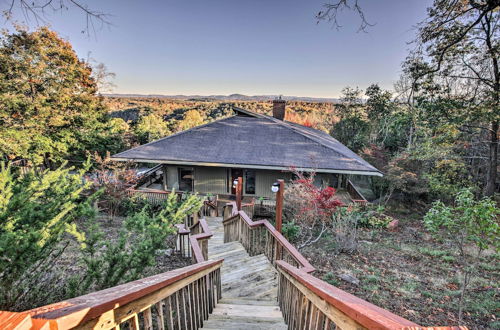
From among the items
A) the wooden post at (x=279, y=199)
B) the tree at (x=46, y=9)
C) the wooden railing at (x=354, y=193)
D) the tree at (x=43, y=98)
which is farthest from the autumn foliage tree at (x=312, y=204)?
the tree at (x=43, y=98)

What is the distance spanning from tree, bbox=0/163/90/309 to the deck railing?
2.78 meters

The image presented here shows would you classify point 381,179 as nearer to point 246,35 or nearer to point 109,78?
point 246,35

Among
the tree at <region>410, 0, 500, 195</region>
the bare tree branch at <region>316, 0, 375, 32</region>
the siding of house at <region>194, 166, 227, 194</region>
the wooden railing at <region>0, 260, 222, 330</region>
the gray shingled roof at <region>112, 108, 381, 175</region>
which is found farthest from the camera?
the siding of house at <region>194, 166, 227, 194</region>

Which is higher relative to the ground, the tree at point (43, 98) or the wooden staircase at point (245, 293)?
Result: the tree at point (43, 98)

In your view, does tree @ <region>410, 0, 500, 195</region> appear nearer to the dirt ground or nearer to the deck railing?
the dirt ground

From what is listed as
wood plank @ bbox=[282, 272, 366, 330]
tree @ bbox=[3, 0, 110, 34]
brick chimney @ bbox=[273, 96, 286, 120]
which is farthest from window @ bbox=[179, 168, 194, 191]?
wood plank @ bbox=[282, 272, 366, 330]

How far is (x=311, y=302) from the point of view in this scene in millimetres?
2223

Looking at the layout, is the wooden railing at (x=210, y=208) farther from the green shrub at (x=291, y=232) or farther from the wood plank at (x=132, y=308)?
the wood plank at (x=132, y=308)

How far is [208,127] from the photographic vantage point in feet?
52.7

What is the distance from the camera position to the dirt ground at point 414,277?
579cm

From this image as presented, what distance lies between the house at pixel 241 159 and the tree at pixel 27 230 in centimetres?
913

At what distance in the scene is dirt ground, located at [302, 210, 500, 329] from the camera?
5785mm

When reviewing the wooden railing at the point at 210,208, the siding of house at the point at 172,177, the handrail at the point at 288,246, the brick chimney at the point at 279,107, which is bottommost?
the wooden railing at the point at 210,208

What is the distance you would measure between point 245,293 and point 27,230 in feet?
11.9
